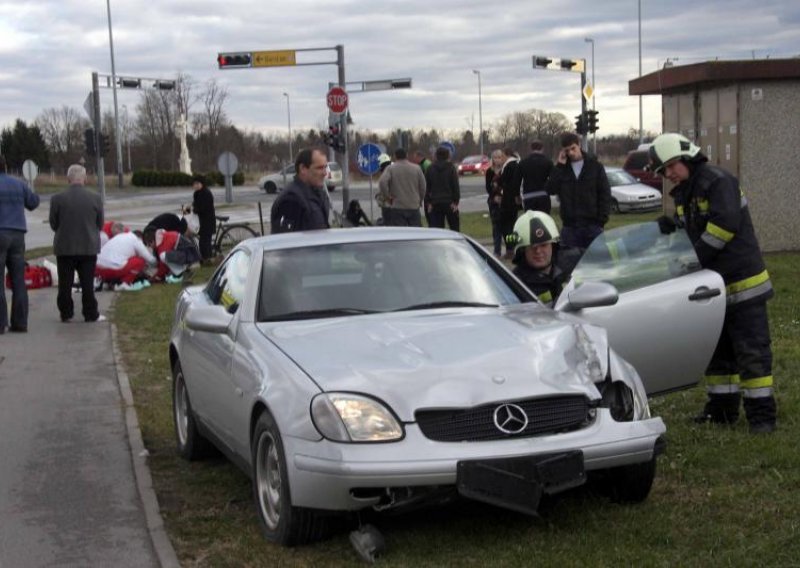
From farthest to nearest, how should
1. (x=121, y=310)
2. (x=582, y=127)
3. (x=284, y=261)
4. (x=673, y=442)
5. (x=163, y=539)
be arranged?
(x=582, y=127) → (x=121, y=310) → (x=673, y=442) → (x=284, y=261) → (x=163, y=539)

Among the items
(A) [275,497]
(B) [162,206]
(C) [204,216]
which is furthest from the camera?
(B) [162,206]

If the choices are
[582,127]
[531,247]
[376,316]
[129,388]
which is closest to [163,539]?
[376,316]

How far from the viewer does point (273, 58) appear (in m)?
37.3

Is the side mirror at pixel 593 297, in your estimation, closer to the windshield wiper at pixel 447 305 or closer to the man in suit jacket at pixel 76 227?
the windshield wiper at pixel 447 305

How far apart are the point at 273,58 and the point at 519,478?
33.8 metres

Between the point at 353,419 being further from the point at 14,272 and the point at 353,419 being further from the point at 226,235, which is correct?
the point at 226,235

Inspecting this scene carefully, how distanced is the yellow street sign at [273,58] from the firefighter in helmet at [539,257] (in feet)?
101

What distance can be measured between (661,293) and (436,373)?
2.21m

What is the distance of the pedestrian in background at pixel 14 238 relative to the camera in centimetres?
1315

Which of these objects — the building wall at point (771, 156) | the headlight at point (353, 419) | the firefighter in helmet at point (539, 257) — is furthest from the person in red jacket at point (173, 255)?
the headlight at point (353, 419)

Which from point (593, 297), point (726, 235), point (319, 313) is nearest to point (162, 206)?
point (726, 235)

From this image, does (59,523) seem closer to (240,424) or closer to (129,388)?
(240,424)

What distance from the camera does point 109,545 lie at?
5.61 meters

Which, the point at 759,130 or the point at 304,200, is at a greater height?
the point at 759,130
